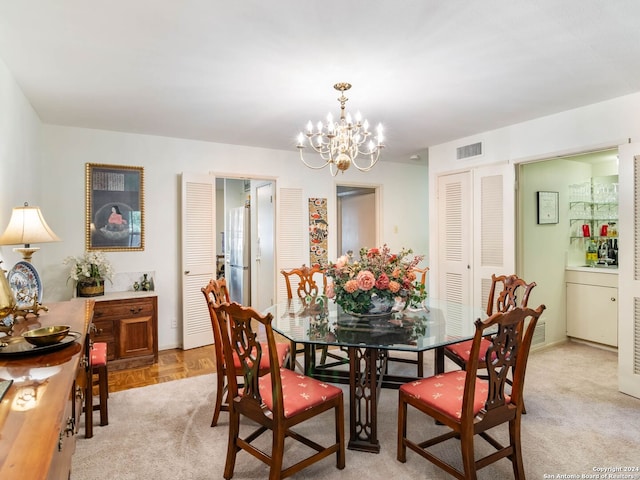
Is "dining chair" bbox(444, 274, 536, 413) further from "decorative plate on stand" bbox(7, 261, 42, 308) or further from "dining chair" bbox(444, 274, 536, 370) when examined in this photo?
"decorative plate on stand" bbox(7, 261, 42, 308)

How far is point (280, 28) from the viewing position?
2.00 m

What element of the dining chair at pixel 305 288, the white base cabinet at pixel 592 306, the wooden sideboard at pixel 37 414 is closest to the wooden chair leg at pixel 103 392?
the wooden sideboard at pixel 37 414

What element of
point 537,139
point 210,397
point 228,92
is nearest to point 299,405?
point 210,397

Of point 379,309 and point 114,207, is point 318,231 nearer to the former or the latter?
point 114,207

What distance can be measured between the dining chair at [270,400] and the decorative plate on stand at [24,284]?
1.11 meters

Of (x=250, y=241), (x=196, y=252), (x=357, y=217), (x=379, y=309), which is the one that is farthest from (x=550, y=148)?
(x=250, y=241)

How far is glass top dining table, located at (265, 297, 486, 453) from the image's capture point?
2182 mm

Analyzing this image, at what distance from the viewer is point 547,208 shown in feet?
14.1

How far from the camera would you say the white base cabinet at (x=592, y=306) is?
4109mm

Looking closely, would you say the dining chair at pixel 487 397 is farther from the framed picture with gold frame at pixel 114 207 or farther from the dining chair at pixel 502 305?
the framed picture with gold frame at pixel 114 207

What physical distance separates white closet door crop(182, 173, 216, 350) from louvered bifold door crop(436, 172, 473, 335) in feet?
8.85

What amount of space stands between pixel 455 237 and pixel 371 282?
2489 mm

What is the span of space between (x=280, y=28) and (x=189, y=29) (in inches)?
18.4

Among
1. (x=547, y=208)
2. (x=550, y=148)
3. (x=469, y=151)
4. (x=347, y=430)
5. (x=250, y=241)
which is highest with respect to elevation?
(x=469, y=151)
